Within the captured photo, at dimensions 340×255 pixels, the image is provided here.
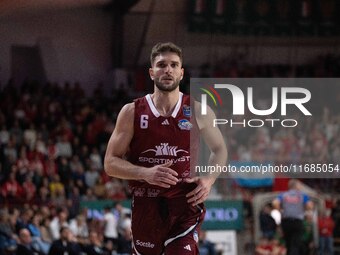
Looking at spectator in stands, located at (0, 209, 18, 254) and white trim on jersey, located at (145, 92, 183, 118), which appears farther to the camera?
spectator in stands, located at (0, 209, 18, 254)

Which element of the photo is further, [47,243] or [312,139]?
[312,139]

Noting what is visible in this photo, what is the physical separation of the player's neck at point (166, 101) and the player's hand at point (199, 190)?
668 mm

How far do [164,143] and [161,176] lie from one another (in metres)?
0.55

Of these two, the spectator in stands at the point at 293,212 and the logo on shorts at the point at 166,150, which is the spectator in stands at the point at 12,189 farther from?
the logo on shorts at the point at 166,150

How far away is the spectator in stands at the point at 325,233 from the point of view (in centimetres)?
1869

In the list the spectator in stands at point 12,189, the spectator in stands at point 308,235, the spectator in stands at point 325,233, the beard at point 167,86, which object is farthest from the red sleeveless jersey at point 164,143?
the spectator in stands at point 325,233

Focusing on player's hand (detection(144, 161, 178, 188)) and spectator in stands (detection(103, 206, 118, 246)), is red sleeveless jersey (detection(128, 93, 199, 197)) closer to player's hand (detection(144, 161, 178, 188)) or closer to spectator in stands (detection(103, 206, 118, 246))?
player's hand (detection(144, 161, 178, 188))

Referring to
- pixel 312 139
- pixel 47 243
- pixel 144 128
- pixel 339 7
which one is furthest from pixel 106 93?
pixel 144 128

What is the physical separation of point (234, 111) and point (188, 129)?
24.6 ft

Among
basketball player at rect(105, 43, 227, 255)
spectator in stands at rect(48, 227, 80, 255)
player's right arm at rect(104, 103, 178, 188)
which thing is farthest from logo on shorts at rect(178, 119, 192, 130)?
spectator in stands at rect(48, 227, 80, 255)

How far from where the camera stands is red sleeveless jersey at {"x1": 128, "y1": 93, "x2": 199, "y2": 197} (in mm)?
7621

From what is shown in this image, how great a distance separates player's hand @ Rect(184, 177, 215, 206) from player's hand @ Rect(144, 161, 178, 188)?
301mm

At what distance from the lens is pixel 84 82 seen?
28.5 metres

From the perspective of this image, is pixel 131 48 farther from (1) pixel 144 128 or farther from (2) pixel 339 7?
(1) pixel 144 128
